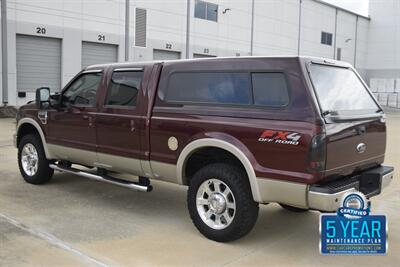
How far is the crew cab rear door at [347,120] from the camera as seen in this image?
436cm

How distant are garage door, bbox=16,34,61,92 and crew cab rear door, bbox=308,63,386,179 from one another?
2067cm

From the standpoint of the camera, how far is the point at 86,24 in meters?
25.5

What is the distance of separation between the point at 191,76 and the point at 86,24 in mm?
21621

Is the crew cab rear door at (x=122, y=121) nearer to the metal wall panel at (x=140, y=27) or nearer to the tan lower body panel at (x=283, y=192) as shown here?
the tan lower body panel at (x=283, y=192)

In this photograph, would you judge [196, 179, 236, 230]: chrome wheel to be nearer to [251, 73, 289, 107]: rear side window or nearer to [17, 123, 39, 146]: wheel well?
[251, 73, 289, 107]: rear side window

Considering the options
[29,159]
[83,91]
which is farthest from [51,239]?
[29,159]

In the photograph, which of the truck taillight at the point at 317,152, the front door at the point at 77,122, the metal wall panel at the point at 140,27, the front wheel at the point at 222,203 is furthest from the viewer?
the metal wall panel at the point at 140,27

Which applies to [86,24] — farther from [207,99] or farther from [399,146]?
[207,99]

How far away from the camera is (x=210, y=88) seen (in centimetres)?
515

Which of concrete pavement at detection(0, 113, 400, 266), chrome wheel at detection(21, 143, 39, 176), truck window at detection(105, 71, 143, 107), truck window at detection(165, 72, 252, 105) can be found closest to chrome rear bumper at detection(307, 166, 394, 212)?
concrete pavement at detection(0, 113, 400, 266)

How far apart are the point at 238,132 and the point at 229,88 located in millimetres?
553

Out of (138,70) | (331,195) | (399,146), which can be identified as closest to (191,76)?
(138,70)

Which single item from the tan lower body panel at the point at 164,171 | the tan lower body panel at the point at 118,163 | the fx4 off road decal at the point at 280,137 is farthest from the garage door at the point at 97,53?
the fx4 off road decal at the point at 280,137

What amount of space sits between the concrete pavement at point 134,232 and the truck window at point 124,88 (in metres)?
1.41
